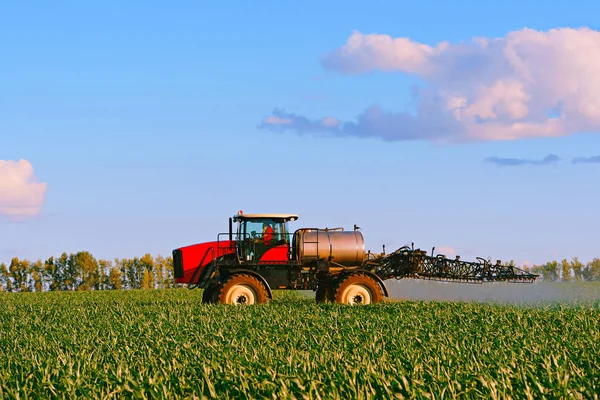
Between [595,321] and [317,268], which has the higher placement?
[317,268]

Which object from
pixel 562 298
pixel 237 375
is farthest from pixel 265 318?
pixel 562 298

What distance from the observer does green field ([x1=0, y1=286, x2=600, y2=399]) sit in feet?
25.5

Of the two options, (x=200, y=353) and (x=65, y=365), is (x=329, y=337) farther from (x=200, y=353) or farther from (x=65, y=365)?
(x=65, y=365)

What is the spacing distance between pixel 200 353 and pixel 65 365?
194 cm

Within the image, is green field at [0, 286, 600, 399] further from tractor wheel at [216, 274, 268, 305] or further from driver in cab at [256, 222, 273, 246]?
driver in cab at [256, 222, 273, 246]

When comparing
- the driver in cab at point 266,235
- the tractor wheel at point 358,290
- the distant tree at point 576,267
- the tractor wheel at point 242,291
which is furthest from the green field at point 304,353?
the distant tree at point 576,267

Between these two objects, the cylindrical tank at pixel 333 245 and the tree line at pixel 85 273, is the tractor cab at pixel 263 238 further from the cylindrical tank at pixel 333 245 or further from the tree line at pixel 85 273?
the tree line at pixel 85 273

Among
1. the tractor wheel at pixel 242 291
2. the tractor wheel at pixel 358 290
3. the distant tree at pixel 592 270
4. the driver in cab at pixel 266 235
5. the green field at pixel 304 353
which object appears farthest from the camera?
the distant tree at pixel 592 270

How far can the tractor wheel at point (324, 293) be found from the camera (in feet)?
76.1

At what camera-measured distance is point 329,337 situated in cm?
1350

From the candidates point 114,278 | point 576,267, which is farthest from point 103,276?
point 576,267

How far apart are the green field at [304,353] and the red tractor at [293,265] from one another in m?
1.26

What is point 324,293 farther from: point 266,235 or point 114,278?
point 114,278

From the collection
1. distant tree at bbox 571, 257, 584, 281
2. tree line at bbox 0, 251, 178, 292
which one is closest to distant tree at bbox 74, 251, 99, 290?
tree line at bbox 0, 251, 178, 292
